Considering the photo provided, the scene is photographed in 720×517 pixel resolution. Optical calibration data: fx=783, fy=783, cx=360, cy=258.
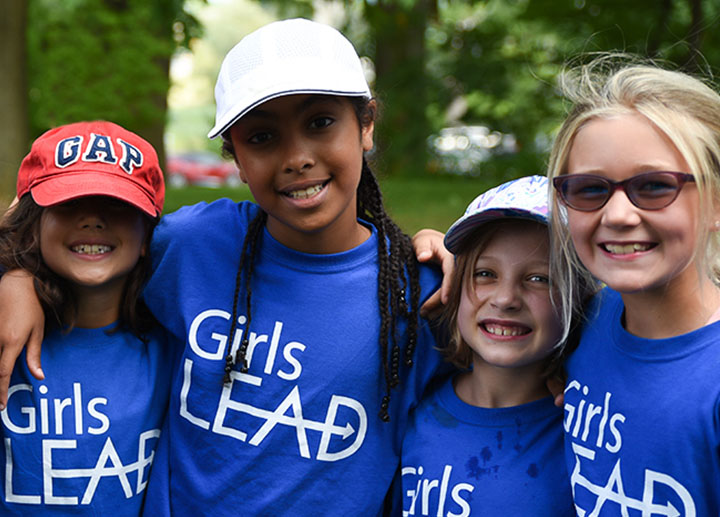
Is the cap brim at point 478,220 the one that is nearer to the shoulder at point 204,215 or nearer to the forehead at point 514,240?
the forehead at point 514,240

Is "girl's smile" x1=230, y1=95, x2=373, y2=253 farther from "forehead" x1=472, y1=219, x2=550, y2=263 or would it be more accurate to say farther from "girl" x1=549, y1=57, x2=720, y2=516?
"girl" x1=549, y1=57, x2=720, y2=516

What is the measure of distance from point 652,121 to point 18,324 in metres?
1.96

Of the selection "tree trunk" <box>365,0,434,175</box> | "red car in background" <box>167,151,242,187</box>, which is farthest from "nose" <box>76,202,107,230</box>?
"red car in background" <box>167,151,242,187</box>

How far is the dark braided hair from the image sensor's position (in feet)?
8.17

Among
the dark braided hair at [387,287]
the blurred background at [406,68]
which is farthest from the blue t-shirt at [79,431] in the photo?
the blurred background at [406,68]

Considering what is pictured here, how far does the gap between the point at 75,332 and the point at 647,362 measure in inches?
71.2

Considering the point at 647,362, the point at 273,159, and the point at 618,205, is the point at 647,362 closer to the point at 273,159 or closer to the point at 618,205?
the point at 618,205

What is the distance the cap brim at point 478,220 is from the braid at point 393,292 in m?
0.17

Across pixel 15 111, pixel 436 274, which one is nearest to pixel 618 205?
pixel 436 274

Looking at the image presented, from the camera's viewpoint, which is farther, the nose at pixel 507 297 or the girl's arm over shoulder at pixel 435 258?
the girl's arm over shoulder at pixel 435 258

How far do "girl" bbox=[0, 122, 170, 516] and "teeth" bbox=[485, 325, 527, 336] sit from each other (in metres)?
1.13

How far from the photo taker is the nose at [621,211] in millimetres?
1927

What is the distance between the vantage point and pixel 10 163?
702 centimetres

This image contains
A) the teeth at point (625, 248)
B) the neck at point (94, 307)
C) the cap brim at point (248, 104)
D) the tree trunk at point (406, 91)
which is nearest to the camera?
the teeth at point (625, 248)
